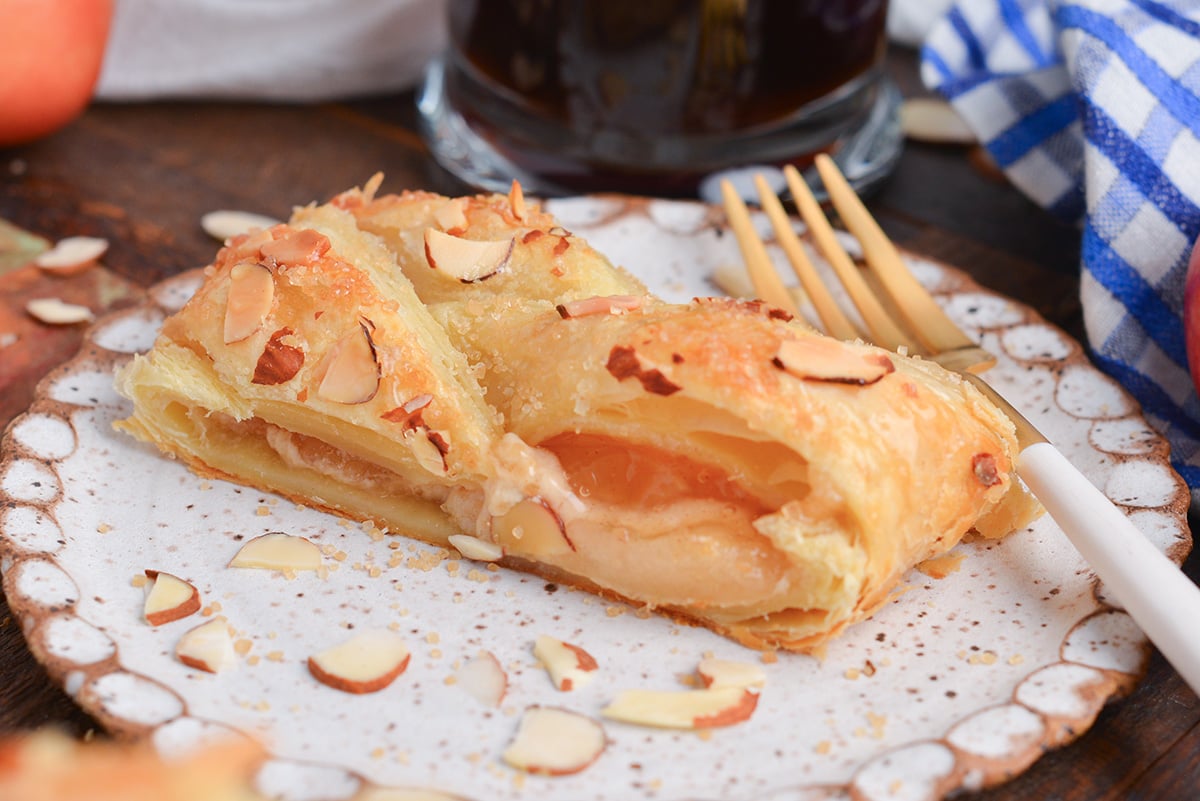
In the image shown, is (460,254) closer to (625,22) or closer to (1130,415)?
(625,22)

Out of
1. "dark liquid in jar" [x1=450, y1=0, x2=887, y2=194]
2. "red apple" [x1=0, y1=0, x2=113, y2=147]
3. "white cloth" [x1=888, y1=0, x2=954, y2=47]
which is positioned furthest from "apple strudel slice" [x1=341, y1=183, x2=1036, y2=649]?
"white cloth" [x1=888, y1=0, x2=954, y2=47]

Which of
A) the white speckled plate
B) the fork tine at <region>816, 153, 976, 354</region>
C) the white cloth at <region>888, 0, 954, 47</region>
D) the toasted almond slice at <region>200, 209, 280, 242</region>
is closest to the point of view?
the white speckled plate

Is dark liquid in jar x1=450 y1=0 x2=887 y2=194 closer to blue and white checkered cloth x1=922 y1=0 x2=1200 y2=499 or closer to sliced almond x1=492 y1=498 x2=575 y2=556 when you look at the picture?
blue and white checkered cloth x1=922 y1=0 x2=1200 y2=499

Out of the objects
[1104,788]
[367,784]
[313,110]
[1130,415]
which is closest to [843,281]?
[1130,415]

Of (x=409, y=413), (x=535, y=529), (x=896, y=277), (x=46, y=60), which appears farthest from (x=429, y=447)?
(x=46, y=60)

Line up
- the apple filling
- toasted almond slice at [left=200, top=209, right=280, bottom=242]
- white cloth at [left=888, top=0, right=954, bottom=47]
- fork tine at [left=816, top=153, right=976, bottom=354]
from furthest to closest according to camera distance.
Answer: white cloth at [left=888, top=0, right=954, bottom=47]
toasted almond slice at [left=200, top=209, right=280, bottom=242]
fork tine at [left=816, top=153, right=976, bottom=354]
the apple filling

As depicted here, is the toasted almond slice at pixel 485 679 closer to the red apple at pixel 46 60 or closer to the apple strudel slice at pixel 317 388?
the apple strudel slice at pixel 317 388

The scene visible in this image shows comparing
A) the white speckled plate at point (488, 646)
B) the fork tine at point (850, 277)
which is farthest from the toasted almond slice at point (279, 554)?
the fork tine at point (850, 277)
